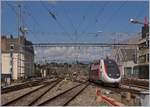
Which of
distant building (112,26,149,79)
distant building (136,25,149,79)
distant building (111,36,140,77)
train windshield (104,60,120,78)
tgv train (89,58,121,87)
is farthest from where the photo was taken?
distant building (111,36,140,77)

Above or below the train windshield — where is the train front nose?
below

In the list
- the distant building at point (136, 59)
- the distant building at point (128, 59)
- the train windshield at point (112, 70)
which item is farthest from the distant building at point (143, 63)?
the train windshield at point (112, 70)

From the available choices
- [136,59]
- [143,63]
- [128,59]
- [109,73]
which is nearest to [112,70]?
[109,73]

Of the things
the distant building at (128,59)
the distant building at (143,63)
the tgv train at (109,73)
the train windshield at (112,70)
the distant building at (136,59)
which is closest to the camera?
the tgv train at (109,73)

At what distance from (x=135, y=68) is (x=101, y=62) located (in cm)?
5340

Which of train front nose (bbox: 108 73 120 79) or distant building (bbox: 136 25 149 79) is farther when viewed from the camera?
distant building (bbox: 136 25 149 79)

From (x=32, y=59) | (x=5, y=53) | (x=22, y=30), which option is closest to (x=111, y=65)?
(x=22, y=30)

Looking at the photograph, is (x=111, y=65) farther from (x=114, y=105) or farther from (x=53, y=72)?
(x=53, y=72)

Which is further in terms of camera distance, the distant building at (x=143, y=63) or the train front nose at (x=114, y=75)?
the distant building at (x=143, y=63)

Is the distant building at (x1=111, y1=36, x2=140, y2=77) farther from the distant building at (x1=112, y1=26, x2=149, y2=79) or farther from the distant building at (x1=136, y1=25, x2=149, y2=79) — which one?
the distant building at (x1=136, y1=25, x2=149, y2=79)

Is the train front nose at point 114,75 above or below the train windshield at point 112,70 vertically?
below

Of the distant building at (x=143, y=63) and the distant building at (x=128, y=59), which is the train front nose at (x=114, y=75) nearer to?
the distant building at (x=143, y=63)

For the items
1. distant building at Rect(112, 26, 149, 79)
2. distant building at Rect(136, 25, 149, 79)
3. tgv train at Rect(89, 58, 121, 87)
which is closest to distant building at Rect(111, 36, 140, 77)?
distant building at Rect(112, 26, 149, 79)

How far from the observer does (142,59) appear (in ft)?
288
